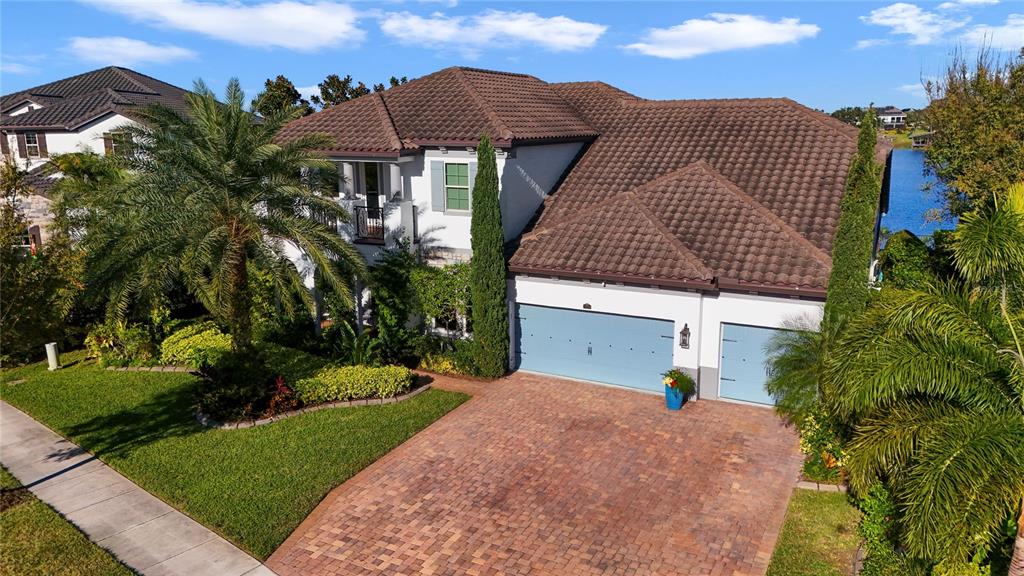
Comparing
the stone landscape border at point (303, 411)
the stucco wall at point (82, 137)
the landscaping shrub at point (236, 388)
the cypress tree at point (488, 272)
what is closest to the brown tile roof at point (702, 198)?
the cypress tree at point (488, 272)

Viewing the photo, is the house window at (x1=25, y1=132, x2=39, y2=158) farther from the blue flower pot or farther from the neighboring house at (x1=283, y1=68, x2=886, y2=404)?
the blue flower pot

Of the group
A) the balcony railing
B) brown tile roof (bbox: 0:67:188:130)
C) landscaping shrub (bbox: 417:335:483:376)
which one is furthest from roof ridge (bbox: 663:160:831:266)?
brown tile roof (bbox: 0:67:188:130)

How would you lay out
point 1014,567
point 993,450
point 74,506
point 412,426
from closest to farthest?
point 993,450
point 1014,567
point 74,506
point 412,426

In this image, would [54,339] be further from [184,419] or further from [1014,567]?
[1014,567]

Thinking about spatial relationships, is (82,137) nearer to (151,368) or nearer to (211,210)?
(151,368)

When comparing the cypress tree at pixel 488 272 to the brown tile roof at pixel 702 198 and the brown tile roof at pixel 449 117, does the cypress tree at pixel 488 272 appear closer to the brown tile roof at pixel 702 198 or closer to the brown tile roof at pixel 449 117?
the brown tile roof at pixel 702 198

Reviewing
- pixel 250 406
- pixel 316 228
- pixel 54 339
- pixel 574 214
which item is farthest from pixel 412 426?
pixel 54 339
